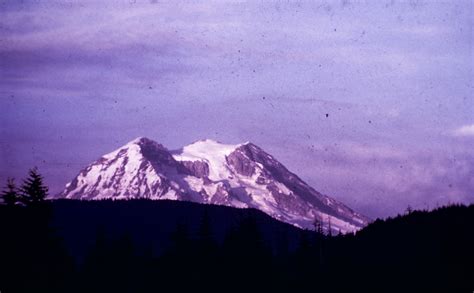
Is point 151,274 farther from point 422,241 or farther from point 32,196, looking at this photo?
point 422,241

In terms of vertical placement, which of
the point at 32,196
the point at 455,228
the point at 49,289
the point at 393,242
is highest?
the point at 393,242

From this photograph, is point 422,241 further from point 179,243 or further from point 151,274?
point 179,243

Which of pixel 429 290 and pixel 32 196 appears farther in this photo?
pixel 429 290

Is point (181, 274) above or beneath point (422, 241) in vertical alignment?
beneath

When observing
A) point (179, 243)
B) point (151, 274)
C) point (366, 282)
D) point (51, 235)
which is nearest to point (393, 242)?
point (366, 282)

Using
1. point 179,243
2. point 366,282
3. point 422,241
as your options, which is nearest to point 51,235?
point 179,243

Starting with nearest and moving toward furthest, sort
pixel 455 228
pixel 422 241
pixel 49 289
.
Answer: pixel 49 289
pixel 455 228
pixel 422 241

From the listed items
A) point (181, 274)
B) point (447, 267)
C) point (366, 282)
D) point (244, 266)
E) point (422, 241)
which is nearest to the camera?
point (244, 266)
